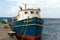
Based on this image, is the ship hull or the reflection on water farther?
the reflection on water

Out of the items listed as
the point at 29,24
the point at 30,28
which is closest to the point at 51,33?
the point at 30,28

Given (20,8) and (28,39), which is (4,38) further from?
(20,8)

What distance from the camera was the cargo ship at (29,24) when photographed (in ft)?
Answer: 88.5

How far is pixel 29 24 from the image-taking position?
1067 inches

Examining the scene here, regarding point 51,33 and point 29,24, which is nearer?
point 29,24

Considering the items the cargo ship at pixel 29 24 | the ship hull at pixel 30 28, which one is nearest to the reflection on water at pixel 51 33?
the cargo ship at pixel 29 24

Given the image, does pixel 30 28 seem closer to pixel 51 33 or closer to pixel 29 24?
pixel 29 24

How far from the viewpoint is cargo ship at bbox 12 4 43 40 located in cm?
2698

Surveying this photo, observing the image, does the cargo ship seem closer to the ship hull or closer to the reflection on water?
the ship hull

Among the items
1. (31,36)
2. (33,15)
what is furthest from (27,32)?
(33,15)

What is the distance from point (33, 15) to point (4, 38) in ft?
20.4

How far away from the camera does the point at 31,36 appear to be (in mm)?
27234

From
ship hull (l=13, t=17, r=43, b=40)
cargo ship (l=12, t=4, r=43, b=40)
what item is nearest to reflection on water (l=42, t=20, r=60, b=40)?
cargo ship (l=12, t=4, r=43, b=40)

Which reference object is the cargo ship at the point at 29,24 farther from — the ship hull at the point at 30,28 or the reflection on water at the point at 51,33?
the reflection on water at the point at 51,33
